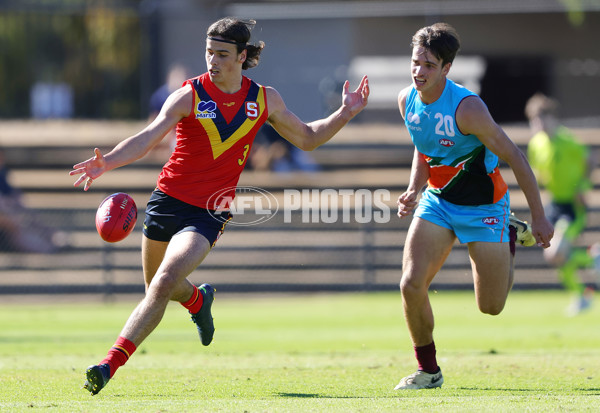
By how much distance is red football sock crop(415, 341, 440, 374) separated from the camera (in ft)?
24.0

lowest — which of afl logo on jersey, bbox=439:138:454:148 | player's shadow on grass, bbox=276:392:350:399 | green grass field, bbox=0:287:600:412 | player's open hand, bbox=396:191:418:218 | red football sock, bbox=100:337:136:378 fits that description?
green grass field, bbox=0:287:600:412

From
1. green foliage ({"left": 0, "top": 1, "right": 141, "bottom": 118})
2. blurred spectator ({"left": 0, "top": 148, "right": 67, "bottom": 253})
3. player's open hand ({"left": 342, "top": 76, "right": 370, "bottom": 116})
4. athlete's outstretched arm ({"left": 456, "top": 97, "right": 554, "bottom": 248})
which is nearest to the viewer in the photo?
athlete's outstretched arm ({"left": 456, "top": 97, "right": 554, "bottom": 248})

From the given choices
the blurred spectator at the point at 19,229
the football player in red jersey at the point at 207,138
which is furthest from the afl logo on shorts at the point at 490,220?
the blurred spectator at the point at 19,229

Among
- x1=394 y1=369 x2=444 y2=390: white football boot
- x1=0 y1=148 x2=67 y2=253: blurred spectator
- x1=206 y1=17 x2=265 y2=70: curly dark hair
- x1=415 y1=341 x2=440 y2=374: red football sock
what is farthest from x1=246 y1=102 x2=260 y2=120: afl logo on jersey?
x1=0 y1=148 x2=67 y2=253: blurred spectator

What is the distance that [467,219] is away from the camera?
7320mm

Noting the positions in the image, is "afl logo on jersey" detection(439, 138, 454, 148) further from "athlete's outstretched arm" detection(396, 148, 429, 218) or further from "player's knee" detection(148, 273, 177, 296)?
"player's knee" detection(148, 273, 177, 296)

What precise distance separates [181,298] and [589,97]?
1383 cm

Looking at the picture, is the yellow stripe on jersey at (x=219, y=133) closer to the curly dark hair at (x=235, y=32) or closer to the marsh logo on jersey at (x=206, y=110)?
the marsh logo on jersey at (x=206, y=110)

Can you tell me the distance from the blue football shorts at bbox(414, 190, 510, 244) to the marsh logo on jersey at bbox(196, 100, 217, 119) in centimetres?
161

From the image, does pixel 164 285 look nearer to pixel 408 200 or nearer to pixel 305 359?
pixel 408 200

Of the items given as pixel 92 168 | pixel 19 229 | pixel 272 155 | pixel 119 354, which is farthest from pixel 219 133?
pixel 272 155

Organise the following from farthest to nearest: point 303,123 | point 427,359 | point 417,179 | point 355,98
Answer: point 355,98, point 303,123, point 417,179, point 427,359

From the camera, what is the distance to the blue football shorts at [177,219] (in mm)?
7176

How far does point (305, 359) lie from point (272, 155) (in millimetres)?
8775
